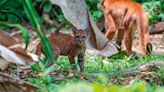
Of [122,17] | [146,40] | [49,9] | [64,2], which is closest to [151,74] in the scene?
[64,2]

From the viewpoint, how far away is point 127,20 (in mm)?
8656

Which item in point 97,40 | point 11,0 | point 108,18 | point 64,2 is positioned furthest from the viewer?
point 108,18

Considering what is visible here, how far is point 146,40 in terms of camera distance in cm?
836

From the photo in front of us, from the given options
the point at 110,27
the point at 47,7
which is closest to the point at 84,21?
the point at 110,27

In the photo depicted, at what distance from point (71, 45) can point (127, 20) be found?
263cm

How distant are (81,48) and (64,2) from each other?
555mm

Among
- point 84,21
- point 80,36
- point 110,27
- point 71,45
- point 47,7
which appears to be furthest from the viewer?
point 47,7

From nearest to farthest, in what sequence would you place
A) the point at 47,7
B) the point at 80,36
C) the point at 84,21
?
1. the point at 80,36
2. the point at 84,21
3. the point at 47,7

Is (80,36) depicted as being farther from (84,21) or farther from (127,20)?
(127,20)

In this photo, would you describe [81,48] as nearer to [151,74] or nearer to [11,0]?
[151,74]

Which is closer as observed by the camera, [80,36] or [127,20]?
[80,36]

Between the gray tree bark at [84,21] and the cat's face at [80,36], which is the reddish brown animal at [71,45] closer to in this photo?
the cat's face at [80,36]

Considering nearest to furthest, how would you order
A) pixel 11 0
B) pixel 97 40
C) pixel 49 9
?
pixel 11 0
pixel 97 40
pixel 49 9

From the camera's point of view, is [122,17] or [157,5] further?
[157,5]
